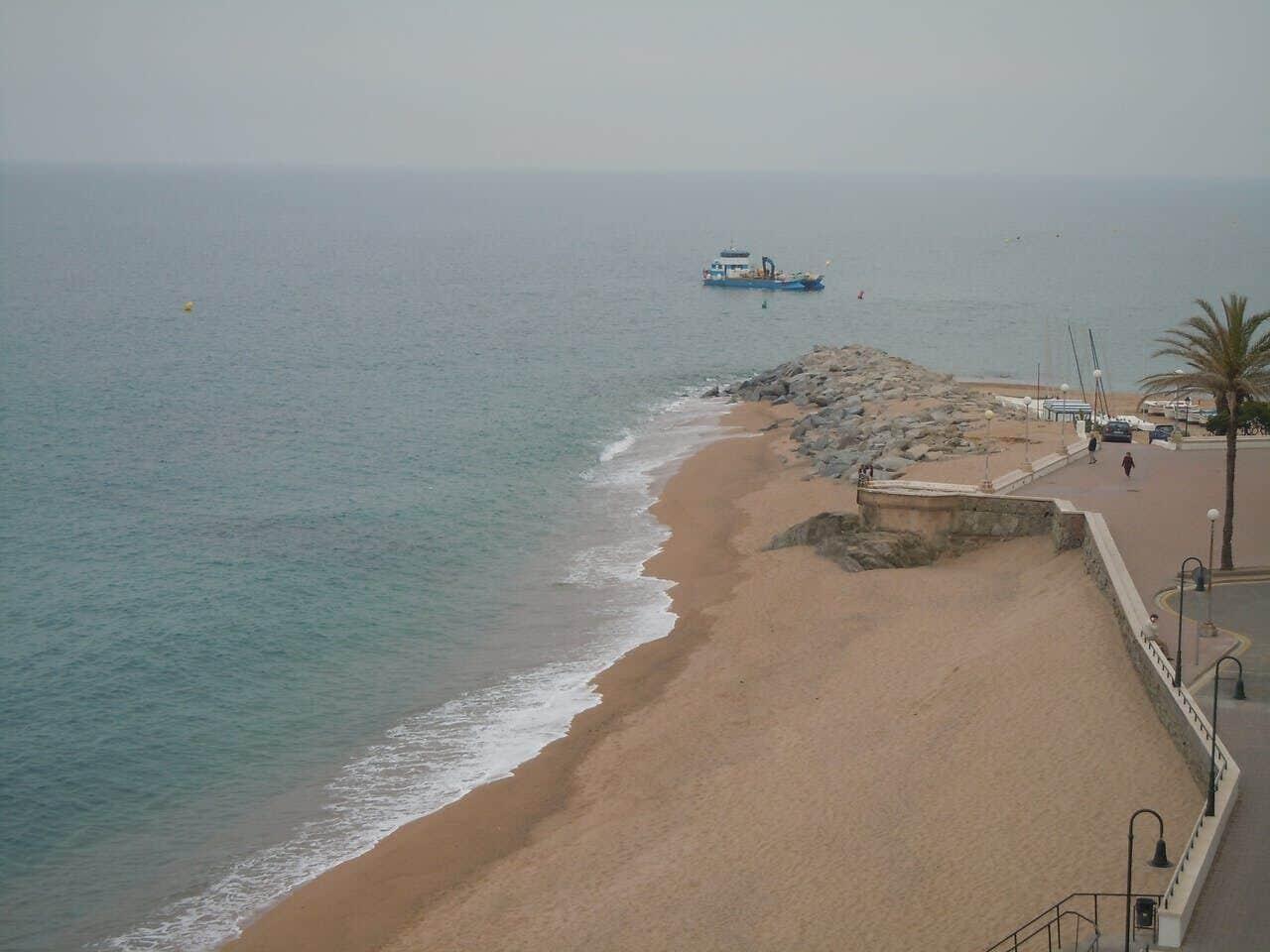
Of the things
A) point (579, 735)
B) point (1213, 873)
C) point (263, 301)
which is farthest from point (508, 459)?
point (263, 301)

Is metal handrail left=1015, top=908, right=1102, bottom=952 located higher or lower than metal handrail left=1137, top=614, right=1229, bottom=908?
lower

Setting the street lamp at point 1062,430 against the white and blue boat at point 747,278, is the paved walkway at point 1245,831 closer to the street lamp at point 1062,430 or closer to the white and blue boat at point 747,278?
the street lamp at point 1062,430

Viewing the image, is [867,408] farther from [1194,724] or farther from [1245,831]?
[1245,831]

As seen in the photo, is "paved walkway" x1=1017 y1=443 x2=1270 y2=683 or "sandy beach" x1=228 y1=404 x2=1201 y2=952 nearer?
"sandy beach" x1=228 y1=404 x2=1201 y2=952

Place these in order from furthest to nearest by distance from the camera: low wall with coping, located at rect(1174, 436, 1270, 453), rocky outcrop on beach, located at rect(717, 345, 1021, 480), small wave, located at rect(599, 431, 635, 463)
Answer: small wave, located at rect(599, 431, 635, 463) → rocky outcrop on beach, located at rect(717, 345, 1021, 480) → low wall with coping, located at rect(1174, 436, 1270, 453)

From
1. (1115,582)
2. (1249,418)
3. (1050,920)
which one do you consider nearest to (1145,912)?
(1050,920)

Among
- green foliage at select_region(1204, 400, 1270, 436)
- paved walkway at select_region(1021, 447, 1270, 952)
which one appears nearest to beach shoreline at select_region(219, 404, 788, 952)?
paved walkway at select_region(1021, 447, 1270, 952)

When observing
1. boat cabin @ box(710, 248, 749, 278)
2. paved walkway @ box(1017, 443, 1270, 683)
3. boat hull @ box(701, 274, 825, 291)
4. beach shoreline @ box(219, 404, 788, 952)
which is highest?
boat cabin @ box(710, 248, 749, 278)

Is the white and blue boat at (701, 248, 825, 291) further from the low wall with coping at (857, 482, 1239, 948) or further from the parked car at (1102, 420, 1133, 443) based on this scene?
the low wall with coping at (857, 482, 1239, 948)

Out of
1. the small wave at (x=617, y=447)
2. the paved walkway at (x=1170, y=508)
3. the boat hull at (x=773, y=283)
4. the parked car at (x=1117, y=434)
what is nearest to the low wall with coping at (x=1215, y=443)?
the paved walkway at (x=1170, y=508)
